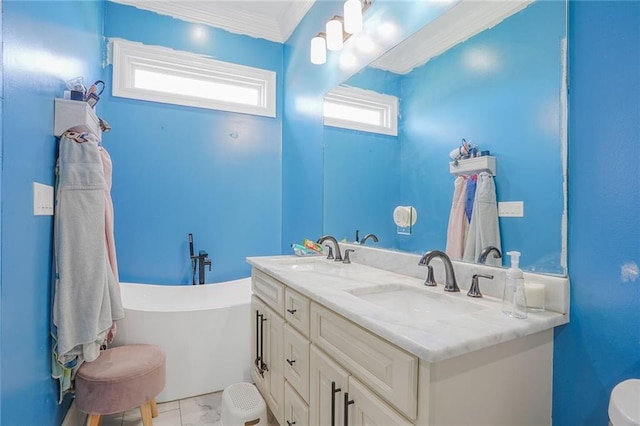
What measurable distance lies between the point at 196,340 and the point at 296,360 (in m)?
1.05

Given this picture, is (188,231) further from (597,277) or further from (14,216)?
(597,277)

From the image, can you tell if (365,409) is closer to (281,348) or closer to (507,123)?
(281,348)

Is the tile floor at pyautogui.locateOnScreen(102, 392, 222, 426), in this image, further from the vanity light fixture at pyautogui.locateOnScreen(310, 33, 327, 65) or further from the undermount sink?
the vanity light fixture at pyautogui.locateOnScreen(310, 33, 327, 65)

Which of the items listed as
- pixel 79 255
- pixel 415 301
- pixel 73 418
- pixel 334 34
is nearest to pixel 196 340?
pixel 73 418

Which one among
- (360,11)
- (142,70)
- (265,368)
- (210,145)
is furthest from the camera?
(210,145)

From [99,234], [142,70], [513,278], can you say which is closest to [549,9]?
[513,278]

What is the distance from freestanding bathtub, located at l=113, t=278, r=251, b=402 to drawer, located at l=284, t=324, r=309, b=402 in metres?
0.83

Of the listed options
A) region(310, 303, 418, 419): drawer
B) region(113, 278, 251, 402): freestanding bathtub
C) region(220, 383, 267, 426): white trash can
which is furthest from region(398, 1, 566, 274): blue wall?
region(113, 278, 251, 402): freestanding bathtub

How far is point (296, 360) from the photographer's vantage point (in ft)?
4.38

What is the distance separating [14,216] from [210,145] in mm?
1904

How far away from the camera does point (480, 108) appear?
1219 millimetres

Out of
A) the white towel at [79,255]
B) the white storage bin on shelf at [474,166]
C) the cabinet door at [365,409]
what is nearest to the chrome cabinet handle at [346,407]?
the cabinet door at [365,409]

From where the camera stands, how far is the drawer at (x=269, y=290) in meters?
1.52

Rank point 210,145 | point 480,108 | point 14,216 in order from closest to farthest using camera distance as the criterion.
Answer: point 14,216 < point 480,108 < point 210,145
